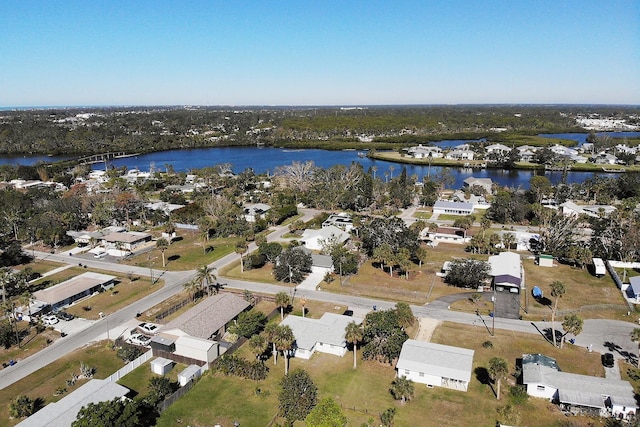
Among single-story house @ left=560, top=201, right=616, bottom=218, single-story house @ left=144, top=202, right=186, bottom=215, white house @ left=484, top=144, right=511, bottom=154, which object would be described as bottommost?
single-story house @ left=144, top=202, right=186, bottom=215

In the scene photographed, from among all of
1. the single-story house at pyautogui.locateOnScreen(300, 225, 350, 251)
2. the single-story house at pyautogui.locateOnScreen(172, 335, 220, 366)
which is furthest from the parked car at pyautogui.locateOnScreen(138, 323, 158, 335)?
the single-story house at pyautogui.locateOnScreen(300, 225, 350, 251)

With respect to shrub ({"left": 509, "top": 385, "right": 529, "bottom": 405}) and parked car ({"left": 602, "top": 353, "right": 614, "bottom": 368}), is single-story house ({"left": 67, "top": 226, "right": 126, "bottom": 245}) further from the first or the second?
parked car ({"left": 602, "top": 353, "right": 614, "bottom": 368})

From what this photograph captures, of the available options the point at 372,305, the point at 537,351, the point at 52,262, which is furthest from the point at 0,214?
the point at 537,351

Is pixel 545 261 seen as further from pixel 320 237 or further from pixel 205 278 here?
pixel 205 278

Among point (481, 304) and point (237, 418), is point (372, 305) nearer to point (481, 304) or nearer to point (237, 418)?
point (481, 304)

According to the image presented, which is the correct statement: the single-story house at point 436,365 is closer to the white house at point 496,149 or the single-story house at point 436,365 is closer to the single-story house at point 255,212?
the single-story house at point 255,212

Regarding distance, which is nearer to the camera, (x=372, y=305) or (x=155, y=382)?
(x=155, y=382)
